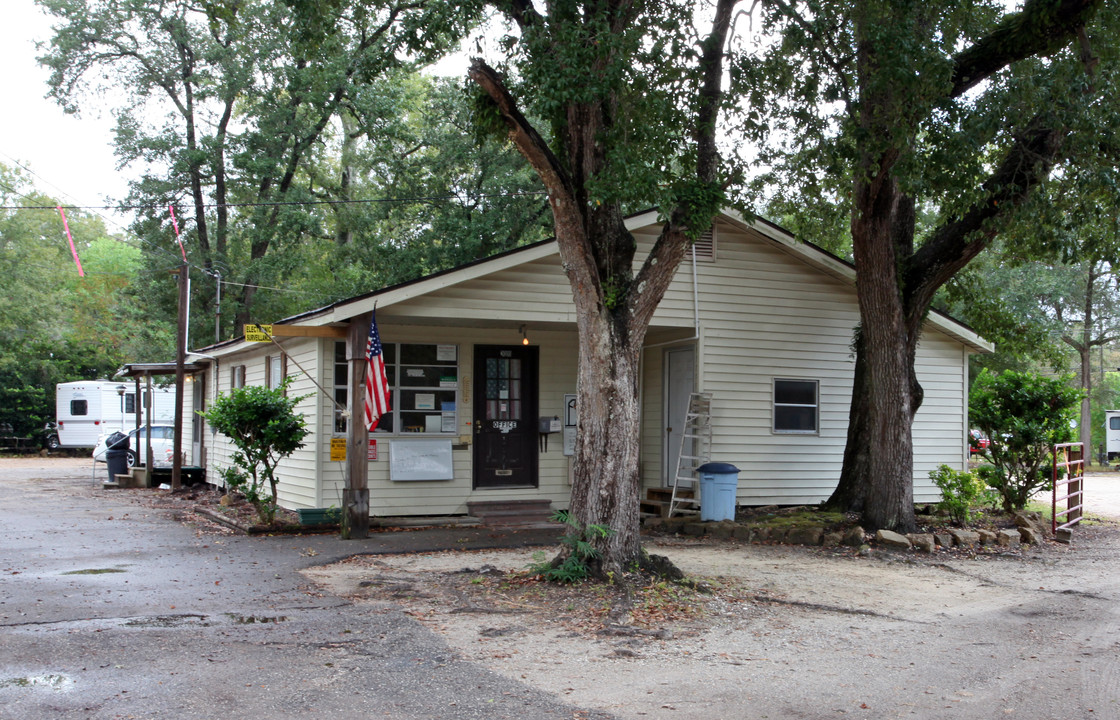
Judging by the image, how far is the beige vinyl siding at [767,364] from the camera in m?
14.5

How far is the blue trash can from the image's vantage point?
1316 cm

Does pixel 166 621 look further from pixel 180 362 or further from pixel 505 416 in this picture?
pixel 180 362

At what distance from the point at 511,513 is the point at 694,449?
294 centimetres

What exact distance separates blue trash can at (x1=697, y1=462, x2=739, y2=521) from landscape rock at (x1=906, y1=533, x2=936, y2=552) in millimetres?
2500

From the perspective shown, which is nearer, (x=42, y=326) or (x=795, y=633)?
(x=795, y=633)

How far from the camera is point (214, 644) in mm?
6559

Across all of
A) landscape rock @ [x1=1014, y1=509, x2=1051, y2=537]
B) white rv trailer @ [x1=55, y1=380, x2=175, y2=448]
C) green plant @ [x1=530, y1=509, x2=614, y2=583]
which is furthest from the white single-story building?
white rv trailer @ [x1=55, y1=380, x2=175, y2=448]

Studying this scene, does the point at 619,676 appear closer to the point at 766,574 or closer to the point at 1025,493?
the point at 766,574

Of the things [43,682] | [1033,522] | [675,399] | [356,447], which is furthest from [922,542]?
[43,682]

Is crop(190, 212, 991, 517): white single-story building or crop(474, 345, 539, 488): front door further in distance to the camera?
crop(474, 345, 539, 488): front door

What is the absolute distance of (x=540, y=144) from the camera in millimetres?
8695

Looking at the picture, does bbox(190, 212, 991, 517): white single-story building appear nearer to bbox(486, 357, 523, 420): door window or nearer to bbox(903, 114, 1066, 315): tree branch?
A: bbox(486, 357, 523, 420): door window

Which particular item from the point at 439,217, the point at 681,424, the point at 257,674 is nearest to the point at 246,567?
the point at 257,674

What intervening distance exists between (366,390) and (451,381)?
7.22ft
